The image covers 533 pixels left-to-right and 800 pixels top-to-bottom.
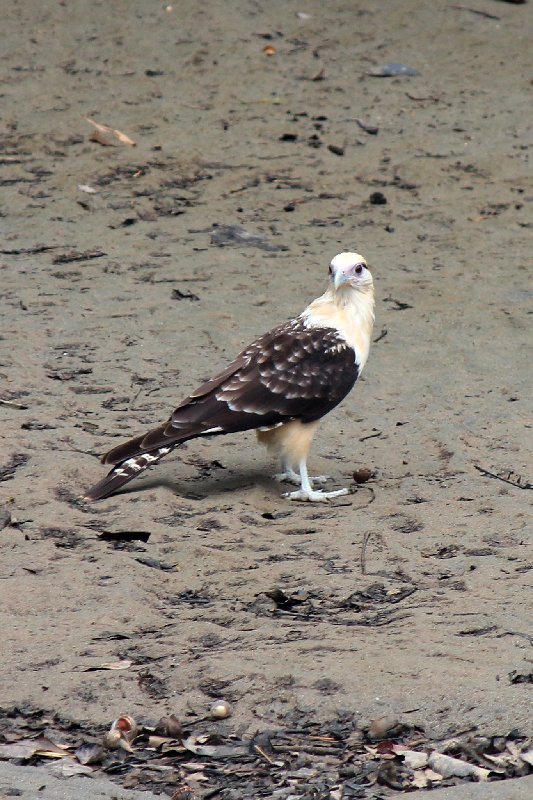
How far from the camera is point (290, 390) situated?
669 centimetres

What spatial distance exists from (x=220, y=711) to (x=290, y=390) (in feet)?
8.37

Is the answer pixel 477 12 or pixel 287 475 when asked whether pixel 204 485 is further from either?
pixel 477 12

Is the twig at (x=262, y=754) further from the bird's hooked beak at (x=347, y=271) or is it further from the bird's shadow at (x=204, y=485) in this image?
the bird's hooked beak at (x=347, y=271)

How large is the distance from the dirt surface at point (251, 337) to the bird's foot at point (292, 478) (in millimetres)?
84

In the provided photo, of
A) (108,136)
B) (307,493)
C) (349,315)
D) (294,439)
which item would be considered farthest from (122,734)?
(108,136)

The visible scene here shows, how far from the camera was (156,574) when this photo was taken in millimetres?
5469

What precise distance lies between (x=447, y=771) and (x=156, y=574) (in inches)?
70.1

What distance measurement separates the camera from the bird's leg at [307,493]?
657 centimetres

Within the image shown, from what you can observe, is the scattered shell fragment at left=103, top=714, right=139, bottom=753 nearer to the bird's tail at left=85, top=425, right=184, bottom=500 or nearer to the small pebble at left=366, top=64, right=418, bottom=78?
the bird's tail at left=85, top=425, right=184, bottom=500

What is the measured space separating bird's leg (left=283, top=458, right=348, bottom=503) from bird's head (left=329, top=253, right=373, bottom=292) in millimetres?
983

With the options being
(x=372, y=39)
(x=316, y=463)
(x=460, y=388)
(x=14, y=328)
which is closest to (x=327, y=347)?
(x=316, y=463)

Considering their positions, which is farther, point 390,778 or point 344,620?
point 344,620

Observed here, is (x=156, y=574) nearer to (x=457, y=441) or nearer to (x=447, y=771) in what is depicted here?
(x=447, y=771)

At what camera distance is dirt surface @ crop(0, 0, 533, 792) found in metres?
4.74
